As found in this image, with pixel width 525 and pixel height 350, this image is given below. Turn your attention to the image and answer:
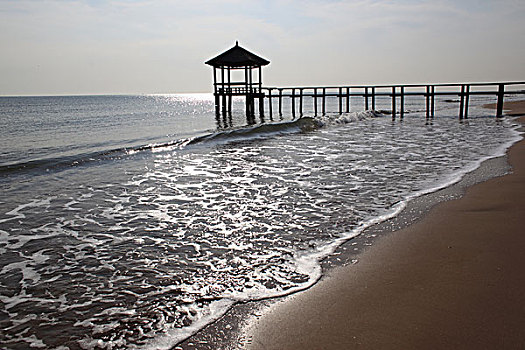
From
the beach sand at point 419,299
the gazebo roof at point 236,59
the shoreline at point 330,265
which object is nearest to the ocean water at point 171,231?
the shoreline at point 330,265

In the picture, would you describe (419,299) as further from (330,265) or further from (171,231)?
(171,231)

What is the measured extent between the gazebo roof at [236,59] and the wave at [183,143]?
5.93 m

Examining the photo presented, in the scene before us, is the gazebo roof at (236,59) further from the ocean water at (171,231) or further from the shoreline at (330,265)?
the shoreline at (330,265)

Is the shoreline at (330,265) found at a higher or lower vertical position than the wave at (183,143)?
higher

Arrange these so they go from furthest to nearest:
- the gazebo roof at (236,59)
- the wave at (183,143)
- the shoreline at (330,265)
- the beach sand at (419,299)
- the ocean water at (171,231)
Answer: the gazebo roof at (236,59) → the wave at (183,143) → the ocean water at (171,231) → the shoreline at (330,265) → the beach sand at (419,299)

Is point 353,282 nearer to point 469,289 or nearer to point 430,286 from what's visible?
point 430,286

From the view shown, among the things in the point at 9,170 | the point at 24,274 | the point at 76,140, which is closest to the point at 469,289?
the point at 24,274

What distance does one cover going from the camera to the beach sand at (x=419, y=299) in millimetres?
2604

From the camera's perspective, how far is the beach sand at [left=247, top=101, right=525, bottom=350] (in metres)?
2.60

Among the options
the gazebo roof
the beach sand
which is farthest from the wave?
the beach sand

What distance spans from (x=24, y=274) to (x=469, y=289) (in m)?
4.01

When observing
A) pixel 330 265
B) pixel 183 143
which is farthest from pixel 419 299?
pixel 183 143

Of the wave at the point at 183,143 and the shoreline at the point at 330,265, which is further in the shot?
the wave at the point at 183,143

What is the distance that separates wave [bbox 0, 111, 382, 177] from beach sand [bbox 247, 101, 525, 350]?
31.0 feet
